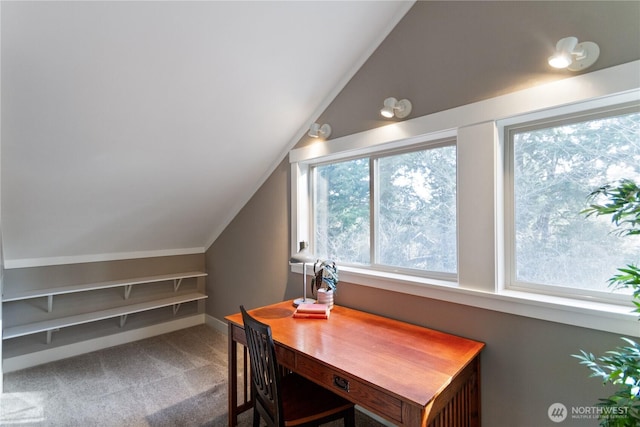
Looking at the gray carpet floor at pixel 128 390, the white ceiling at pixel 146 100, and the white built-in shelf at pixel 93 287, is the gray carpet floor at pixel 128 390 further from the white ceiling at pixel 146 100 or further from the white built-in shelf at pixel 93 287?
the white ceiling at pixel 146 100

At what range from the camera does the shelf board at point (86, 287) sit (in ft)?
8.91

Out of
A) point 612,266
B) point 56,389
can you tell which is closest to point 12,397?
point 56,389

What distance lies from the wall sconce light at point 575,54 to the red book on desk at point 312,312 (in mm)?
1847

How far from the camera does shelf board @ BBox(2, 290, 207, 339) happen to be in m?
2.69

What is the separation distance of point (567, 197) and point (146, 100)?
8.29 feet

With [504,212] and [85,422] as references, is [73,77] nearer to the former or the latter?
[85,422]

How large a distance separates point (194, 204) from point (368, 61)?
2.23 metres

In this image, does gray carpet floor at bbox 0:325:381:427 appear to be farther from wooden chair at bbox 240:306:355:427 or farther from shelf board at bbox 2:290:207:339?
wooden chair at bbox 240:306:355:427

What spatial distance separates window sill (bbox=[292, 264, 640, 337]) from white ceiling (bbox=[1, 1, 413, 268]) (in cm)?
160

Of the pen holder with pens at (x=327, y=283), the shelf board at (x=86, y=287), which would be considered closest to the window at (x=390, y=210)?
the pen holder with pens at (x=327, y=283)

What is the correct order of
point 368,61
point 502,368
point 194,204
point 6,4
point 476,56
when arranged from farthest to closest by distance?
point 194,204
point 368,61
point 476,56
point 502,368
point 6,4

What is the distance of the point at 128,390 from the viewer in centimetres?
242

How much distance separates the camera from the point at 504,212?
1.65 meters

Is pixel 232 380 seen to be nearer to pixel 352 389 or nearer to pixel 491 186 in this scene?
pixel 352 389
